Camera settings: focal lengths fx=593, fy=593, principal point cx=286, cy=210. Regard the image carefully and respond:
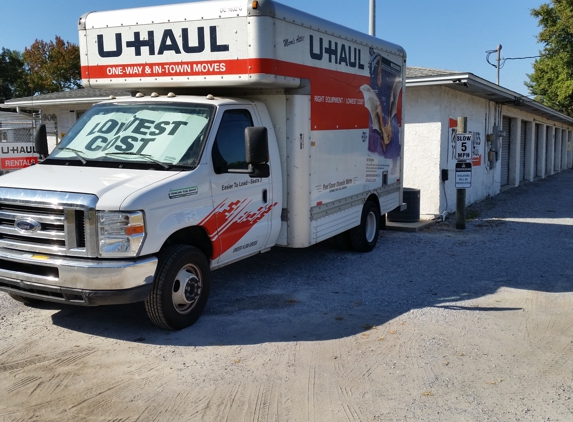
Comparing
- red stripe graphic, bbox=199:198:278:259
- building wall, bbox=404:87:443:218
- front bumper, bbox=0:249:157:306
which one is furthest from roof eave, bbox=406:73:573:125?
front bumper, bbox=0:249:157:306

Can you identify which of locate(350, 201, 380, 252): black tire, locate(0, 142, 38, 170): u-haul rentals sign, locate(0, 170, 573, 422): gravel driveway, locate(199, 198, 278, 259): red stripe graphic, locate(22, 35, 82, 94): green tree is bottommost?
locate(0, 170, 573, 422): gravel driveway

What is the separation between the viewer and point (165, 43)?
263 inches

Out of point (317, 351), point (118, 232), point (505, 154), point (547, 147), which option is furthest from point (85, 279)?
point (547, 147)

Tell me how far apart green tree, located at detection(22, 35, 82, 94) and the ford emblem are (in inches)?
1518

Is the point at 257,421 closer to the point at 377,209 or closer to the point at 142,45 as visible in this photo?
the point at 142,45

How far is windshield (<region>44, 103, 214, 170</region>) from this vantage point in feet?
19.1

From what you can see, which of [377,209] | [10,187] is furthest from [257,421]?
[377,209]

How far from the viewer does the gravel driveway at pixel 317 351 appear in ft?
13.9

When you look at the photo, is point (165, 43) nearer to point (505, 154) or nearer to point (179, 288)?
point (179, 288)

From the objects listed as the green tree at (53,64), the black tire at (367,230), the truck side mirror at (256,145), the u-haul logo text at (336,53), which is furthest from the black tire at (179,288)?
the green tree at (53,64)

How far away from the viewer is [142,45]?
6.81 meters

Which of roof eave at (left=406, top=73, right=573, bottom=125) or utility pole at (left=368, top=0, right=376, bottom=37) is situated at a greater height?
utility pole at (left=368, top=0, right=376, bottom=37)

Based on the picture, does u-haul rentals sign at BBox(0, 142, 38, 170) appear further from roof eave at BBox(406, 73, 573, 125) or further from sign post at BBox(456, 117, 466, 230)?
sign post at BBox(456, 117, 466, 230)

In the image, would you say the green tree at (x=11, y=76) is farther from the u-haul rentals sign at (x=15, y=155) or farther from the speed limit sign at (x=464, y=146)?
the speed limit sign at (x=464, y=146)
